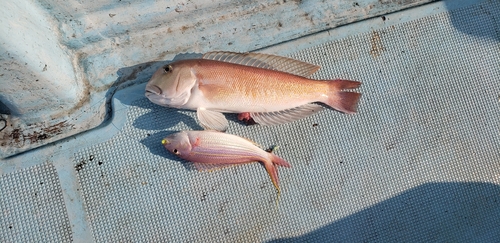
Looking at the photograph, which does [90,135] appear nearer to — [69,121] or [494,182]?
[69,121]

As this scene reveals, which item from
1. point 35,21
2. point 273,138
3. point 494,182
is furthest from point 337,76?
point 35,21

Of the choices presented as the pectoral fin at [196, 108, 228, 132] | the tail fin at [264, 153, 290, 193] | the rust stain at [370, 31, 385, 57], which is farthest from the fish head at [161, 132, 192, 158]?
the rust stain at [370, 31, 385, 57]

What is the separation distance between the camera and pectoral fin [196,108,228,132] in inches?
103

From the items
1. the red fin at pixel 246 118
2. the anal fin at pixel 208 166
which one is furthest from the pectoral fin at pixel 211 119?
the anal fin at pixel 208 166

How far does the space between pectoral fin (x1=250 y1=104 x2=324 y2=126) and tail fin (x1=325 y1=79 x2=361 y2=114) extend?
0.14m

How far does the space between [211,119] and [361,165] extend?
51.4 inches

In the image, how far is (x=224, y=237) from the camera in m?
2.79

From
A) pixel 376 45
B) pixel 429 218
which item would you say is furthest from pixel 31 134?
pixel 429 218

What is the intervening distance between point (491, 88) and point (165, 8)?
2.85 meters

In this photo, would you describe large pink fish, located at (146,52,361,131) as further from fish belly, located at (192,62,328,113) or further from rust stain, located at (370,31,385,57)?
rust stain, located at (370,31,385,57)

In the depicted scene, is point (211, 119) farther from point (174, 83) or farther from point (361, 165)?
point (361, 165)

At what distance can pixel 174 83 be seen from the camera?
8.19 ft

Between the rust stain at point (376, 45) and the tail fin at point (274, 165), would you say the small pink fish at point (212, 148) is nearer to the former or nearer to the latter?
the tail fin at point (274, 165)

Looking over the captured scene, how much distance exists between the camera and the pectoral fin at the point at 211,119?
103 inches
